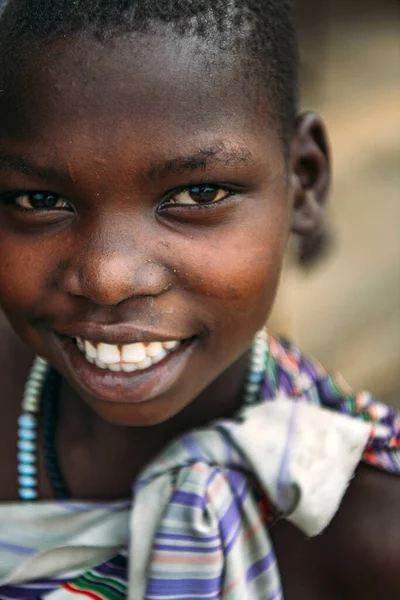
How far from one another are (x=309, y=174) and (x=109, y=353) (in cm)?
42

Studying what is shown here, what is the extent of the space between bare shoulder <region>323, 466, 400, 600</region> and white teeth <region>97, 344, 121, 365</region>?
1.21 ft

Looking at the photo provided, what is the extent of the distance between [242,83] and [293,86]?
0.16 meters

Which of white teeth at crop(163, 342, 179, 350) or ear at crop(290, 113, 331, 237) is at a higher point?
ear at crop(290, 113, 331, 237)

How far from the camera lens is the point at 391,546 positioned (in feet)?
3.76

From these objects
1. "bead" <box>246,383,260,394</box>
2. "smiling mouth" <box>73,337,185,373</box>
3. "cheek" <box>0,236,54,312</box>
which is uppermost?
"cheek" <box>0,236,54,312</box>

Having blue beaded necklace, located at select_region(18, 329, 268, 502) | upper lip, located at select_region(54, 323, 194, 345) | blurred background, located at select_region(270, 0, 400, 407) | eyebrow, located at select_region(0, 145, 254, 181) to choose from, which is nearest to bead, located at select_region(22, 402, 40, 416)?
blue beaded necklace, located at select_region(18, 329, 268, 502)

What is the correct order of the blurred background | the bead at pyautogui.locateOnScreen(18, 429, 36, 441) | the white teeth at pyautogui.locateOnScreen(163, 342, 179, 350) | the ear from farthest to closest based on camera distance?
the blurred background < the bead at pyautogui.locateOnScreen(18, 429, 36, 441) < the ear < the white teeth at pyautogui.locateOnScreen(163, 342, 179, 350)

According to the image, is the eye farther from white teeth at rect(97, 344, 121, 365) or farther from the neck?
the neck

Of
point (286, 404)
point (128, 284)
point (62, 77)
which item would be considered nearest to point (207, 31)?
point (62, 77)

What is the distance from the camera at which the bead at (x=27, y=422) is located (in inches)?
53.6

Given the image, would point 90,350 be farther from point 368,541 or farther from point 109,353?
point 368,541

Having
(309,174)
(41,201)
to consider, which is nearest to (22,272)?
(41,201)

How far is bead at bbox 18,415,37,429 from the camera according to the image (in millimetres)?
1360

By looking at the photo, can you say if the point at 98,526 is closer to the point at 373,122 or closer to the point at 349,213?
the point at 349,213
